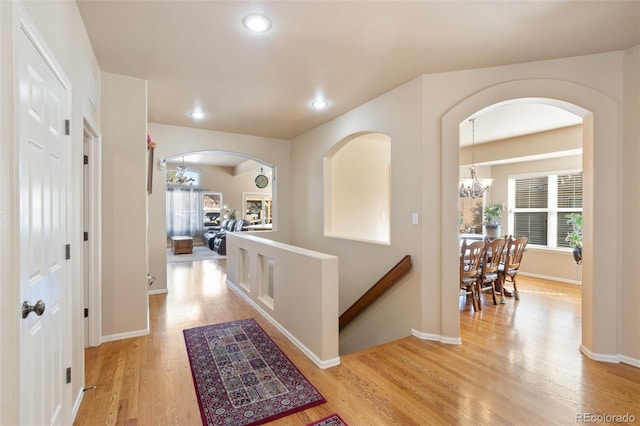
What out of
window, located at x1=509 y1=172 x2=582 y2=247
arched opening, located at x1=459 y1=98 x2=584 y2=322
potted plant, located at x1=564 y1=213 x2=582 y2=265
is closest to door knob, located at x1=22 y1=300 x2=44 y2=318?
arched opening, located at x1=459 y1=98 x2=584 y2=322

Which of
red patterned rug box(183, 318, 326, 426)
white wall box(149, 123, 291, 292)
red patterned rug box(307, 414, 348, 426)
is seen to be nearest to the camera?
red patterned rug box(307, 414, 348, 426)

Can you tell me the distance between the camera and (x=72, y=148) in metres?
1.90

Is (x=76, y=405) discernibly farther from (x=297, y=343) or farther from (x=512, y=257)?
(x=512, y=257)

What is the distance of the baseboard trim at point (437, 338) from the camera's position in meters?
3.02

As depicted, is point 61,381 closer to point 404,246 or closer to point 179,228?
point 404,246

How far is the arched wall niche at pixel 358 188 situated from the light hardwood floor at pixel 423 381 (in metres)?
2.39

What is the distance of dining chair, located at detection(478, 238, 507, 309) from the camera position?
13.9ft

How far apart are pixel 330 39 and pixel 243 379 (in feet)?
9.32

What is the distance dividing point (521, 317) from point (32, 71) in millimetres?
4956

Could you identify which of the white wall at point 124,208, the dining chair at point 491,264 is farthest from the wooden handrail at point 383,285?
the white wall at point 124,208

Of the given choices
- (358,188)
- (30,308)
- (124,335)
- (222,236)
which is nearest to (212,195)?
(222,236)

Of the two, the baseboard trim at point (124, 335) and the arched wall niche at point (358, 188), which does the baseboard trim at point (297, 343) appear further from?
the arched wall niche at point (358, 188)

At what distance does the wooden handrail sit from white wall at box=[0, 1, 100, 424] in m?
2.69

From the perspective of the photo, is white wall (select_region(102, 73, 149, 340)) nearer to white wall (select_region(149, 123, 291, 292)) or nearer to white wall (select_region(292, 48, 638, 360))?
white wall (select_region(149, 123, 291, 292))
